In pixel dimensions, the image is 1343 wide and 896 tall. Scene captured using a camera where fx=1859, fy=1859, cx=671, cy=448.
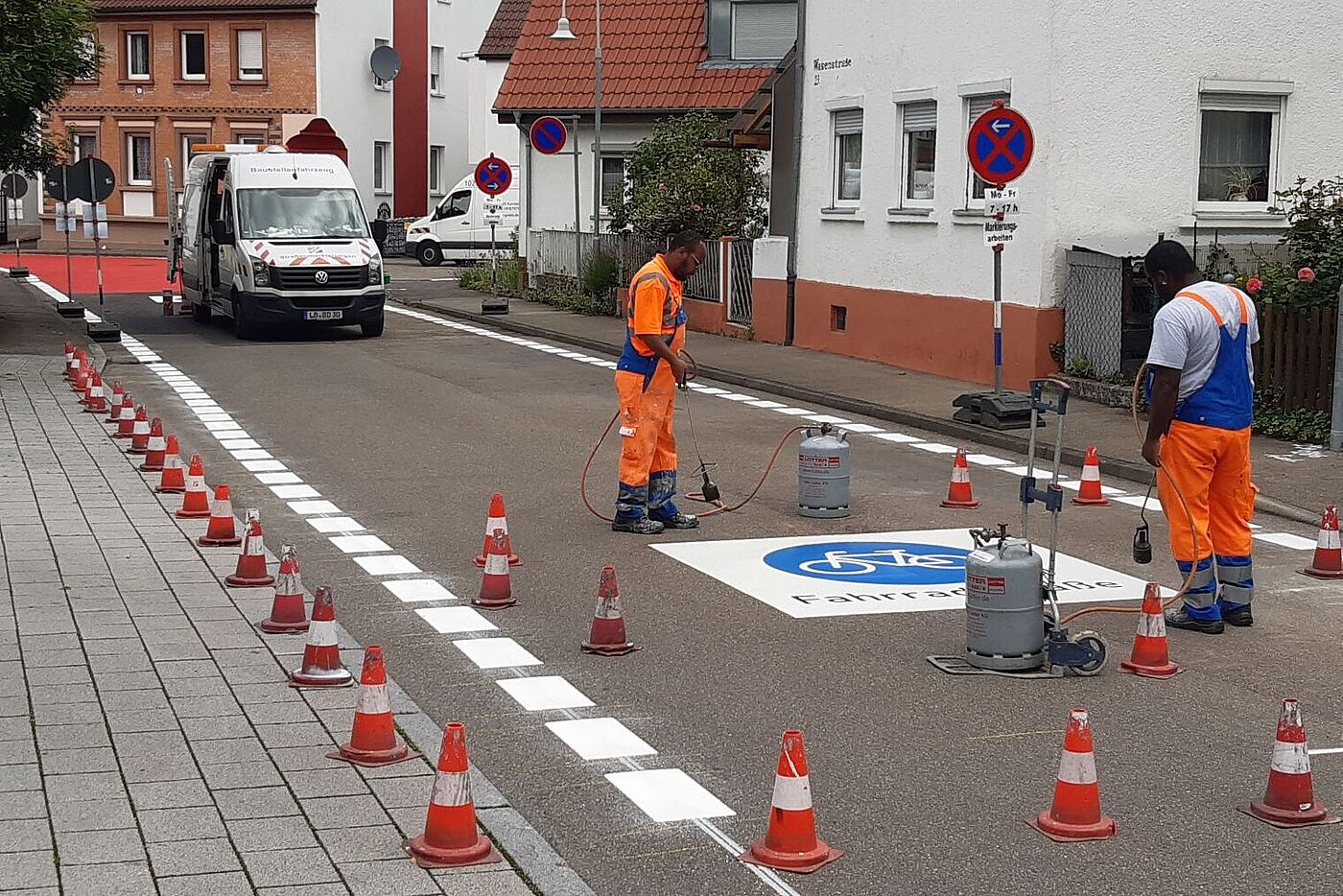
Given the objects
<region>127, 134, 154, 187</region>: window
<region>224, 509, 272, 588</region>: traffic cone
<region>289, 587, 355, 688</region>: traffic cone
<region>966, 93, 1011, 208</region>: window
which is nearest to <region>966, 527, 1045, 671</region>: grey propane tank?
<region>289, 587, 355, 688</region>: traffic cone

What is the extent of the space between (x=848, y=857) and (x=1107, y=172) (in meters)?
14.7

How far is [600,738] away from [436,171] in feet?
189

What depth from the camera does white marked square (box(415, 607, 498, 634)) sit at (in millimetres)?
8758

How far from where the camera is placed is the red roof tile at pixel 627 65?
3578 centimetres

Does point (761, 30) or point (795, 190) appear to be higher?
point (761, 30)

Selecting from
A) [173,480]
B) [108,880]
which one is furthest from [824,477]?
[108,880]

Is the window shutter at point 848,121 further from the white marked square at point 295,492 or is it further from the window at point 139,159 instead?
the window at point 139,159

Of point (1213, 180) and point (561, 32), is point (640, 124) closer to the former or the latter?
point (561, 32)

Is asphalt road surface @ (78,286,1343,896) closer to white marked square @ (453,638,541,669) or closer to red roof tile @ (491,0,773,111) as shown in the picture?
white marked square @ (453,638,541,669)

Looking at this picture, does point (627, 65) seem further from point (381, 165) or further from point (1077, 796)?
point (1077, 796)

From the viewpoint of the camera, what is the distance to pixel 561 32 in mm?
30859

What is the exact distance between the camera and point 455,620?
8.94 m

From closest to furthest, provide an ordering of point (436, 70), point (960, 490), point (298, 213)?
point (960, 490) → point (298, 213) → point (436, 70)

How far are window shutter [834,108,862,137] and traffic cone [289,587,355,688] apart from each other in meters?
17.0
